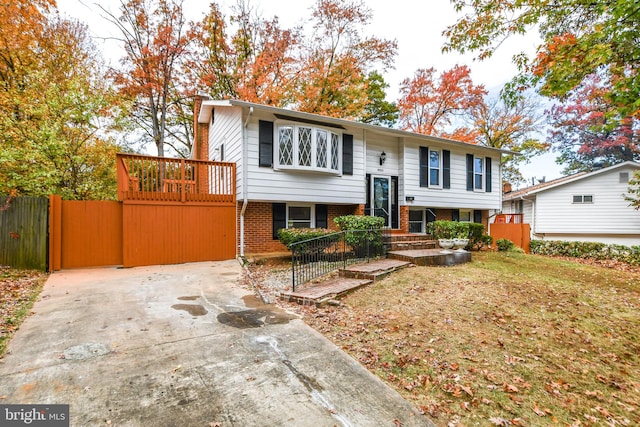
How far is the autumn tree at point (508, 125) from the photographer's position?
65.2 ft

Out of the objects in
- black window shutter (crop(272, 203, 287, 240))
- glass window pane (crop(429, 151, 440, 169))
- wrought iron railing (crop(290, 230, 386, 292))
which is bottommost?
wrought iron railing (crop(290, 230, 386, 292))

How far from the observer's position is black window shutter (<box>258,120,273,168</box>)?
9125mm

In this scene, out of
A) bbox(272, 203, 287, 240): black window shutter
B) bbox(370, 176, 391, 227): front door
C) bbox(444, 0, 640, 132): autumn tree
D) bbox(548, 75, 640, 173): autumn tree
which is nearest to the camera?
bbox(444, 0, 640, 132): autumn tree

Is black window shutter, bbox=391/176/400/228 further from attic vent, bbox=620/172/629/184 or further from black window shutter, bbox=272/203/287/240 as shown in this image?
attic vent, bbox=620/172/629/184

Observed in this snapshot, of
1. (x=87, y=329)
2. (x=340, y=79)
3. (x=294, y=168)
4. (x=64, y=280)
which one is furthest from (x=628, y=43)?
(x=340, y=79)

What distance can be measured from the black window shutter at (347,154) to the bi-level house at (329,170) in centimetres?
4

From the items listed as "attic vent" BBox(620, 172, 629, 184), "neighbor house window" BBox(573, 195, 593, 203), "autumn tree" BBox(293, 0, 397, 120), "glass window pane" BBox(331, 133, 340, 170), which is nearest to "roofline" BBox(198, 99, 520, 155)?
"glass window pane" BBox(331, 133, 340, 170)

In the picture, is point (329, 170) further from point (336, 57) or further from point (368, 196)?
point (336, 57)

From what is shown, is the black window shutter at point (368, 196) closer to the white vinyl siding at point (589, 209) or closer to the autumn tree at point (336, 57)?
the autumn tree at point (336, 57)

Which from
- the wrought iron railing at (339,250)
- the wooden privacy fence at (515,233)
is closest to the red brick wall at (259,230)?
the wrought iron railing at (339,250)

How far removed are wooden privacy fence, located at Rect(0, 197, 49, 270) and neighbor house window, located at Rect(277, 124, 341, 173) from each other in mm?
6526

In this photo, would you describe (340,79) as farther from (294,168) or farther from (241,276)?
(241,276)

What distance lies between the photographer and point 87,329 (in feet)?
13.0

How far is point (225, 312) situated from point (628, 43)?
845 centimetres
